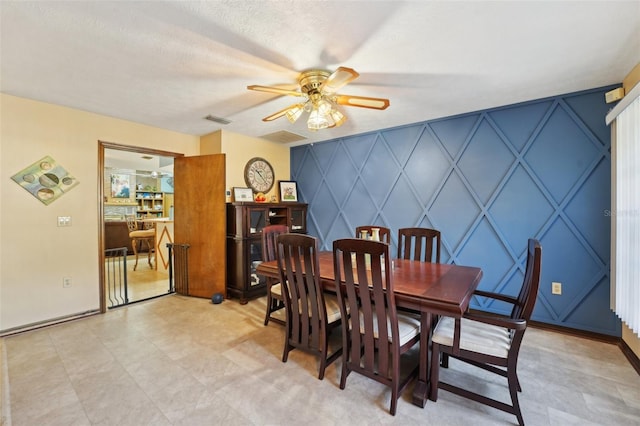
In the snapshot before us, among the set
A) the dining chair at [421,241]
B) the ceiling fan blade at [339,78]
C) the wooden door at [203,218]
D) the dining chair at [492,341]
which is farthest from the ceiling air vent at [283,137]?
the dining chair at [492,341]

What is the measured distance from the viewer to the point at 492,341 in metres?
1.63

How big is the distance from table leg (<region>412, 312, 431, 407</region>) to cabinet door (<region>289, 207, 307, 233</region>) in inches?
114

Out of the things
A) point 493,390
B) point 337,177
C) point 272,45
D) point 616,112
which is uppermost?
point 272,45

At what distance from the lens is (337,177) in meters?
4.30

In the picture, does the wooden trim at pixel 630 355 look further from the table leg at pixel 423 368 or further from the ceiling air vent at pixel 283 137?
the ceiling air vent at pixel 283 137

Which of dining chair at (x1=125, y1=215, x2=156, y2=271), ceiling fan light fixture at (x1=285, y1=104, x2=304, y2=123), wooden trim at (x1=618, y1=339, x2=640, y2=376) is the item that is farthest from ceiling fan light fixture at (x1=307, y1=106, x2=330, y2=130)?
dining chair at (x1=125, y1=215, x2=156, y2=271)

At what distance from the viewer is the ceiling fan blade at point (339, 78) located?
173 cm

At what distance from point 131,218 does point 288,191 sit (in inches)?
240

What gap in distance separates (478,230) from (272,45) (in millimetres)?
2892

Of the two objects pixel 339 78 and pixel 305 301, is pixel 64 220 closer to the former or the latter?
pixel 305 301

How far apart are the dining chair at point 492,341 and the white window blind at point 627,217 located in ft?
3.16

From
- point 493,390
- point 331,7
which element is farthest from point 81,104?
point 493,390

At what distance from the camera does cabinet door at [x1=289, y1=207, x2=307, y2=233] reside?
4.44 metres

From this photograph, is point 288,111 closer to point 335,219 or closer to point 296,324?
point 296,324
